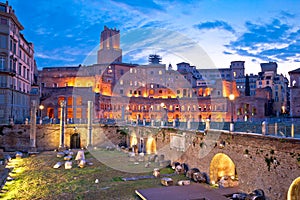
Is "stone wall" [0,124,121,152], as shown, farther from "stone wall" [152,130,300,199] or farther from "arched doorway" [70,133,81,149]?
"stone wall" [152,130,300,199]

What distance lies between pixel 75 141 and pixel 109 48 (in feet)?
141

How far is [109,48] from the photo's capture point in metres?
79.6

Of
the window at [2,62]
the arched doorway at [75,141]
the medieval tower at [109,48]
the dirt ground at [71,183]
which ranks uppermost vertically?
the medieval tower at [109,48]

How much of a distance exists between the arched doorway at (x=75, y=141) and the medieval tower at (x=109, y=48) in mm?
38656

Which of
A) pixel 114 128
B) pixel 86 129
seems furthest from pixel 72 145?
pixel 114 128

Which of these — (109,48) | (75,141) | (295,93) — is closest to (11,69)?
(75,141)

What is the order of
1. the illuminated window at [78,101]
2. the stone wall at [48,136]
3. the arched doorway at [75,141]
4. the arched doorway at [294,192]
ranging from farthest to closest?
the illuminated window at [78,101], the arched doorway at [75,141], the stone wall at [48,136], the arched doorway at [294,192]

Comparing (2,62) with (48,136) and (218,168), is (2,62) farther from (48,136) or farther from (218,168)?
(218,168)

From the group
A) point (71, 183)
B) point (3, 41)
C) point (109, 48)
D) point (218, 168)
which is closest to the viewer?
point (218, 168)

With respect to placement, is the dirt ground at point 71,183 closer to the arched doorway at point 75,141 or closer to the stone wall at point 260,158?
the stone wall at point 260,158

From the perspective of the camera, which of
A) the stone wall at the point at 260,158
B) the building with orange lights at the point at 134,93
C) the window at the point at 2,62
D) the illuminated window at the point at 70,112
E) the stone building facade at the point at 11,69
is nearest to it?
the stone wall at the point at 260,158

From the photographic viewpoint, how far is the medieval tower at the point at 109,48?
7888 centimetres

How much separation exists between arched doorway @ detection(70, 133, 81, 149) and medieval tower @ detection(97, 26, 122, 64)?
127 ft

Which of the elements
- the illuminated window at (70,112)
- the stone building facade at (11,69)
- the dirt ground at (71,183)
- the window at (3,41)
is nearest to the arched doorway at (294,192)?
the dirt ground at (71,183)
